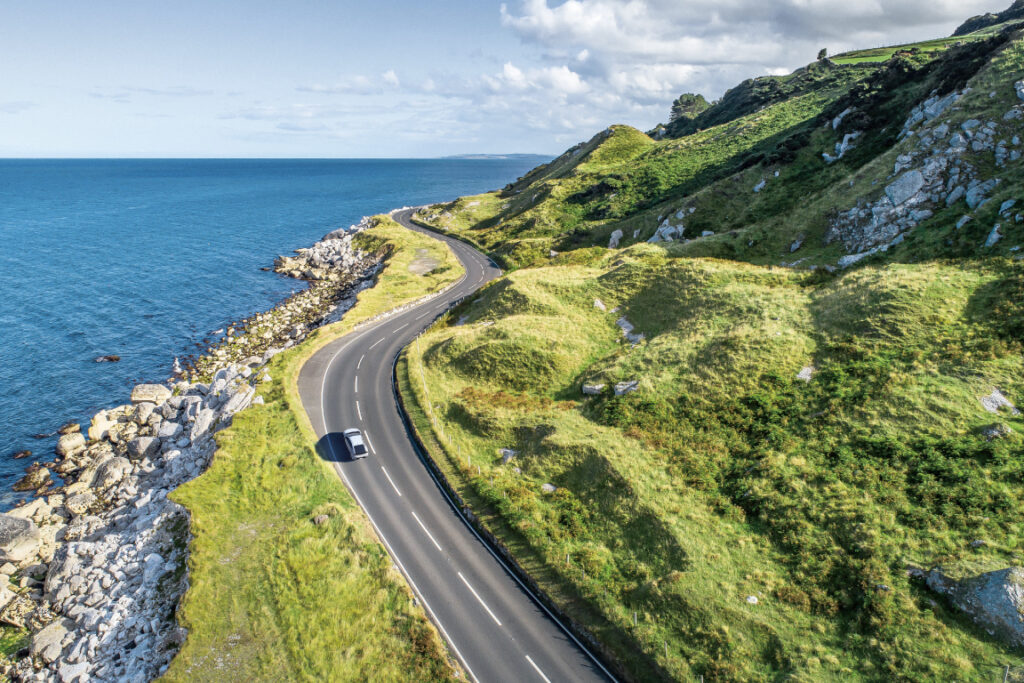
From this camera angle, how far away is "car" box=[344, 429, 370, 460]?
40625mm

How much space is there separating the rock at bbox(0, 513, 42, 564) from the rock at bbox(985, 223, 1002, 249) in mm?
80531

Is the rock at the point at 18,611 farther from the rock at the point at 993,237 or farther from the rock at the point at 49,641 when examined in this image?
the rock at the point at 993,237

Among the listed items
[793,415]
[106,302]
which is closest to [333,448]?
[793,415]

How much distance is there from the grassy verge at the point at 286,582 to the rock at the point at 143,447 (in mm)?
10761

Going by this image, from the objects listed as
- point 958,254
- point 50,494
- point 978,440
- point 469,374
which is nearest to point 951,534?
point 978,440

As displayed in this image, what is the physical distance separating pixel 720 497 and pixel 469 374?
26361 millimetres

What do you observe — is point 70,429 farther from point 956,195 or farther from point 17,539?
point 956,195

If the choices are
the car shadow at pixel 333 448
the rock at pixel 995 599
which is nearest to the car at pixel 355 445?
the car shadow at pixel 333 448

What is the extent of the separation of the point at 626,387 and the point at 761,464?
1244 centimetres

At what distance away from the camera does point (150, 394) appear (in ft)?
194

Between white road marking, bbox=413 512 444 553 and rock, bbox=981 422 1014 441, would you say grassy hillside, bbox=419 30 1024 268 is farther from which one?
white road marking, bbox=413 512 444 553

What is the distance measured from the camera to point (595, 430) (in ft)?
129

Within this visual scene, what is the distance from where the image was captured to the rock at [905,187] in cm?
5519

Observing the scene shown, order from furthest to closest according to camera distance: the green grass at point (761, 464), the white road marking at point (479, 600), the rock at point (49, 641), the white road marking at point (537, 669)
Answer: the rock at point (49, 641) → the white road marking at point (479, 600) → the white road marking at point (537, 669) → the green grass at point (761, 464)
